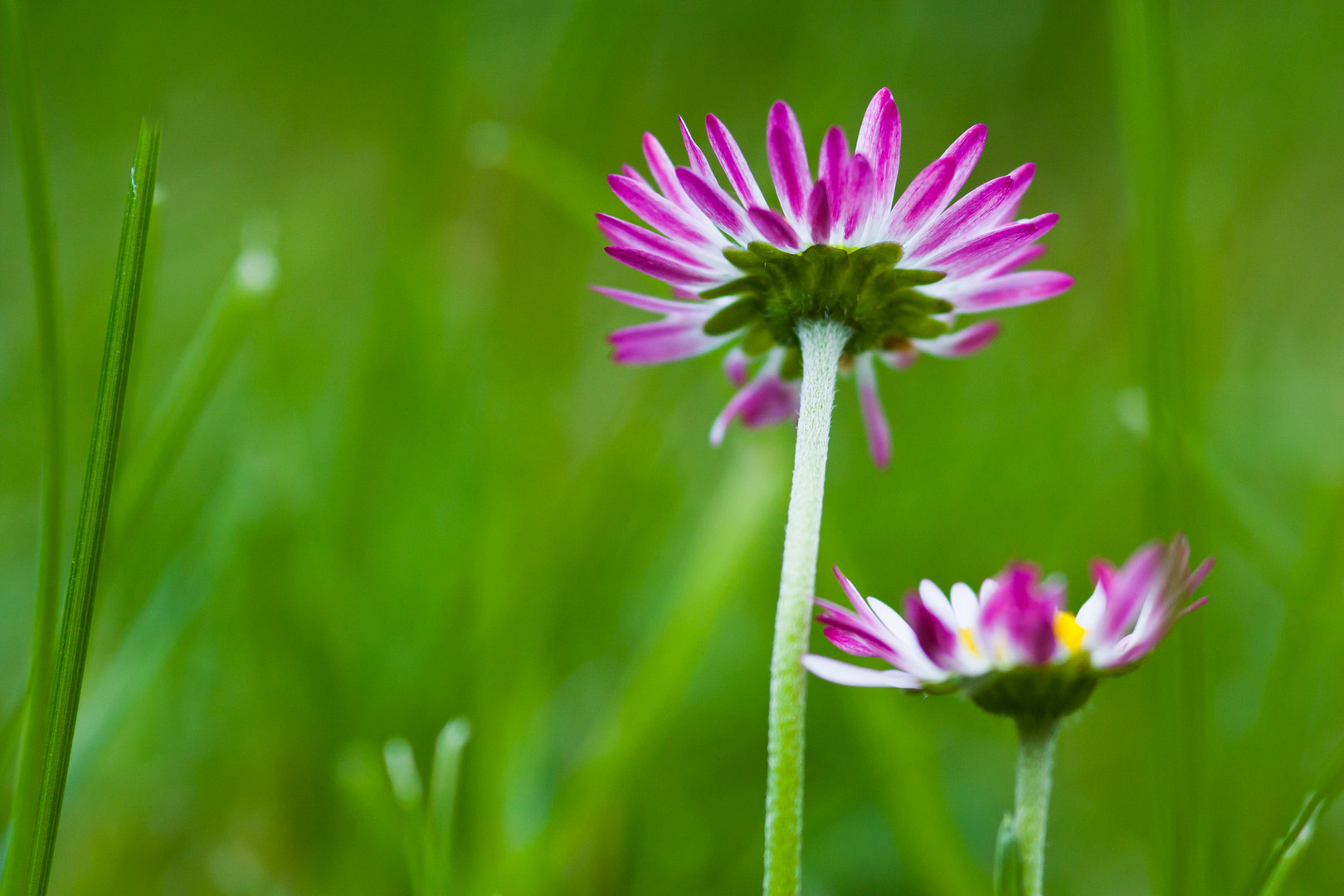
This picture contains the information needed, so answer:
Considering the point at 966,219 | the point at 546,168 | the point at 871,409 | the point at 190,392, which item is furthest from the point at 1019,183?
the point at 546,168

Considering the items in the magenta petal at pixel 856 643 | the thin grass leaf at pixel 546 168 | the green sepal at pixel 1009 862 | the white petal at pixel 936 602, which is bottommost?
the green sepal at pixel 1009 862

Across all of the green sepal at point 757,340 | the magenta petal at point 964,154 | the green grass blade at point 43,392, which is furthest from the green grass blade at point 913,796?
the green grass blade at point 43,392

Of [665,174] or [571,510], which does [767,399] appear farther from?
[571,510]

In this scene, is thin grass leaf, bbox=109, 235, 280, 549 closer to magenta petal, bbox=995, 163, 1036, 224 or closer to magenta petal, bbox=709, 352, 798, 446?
magenta petal, bbox=709, 352, 798, 446

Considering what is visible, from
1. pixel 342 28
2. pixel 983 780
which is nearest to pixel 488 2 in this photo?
pixel 342 28

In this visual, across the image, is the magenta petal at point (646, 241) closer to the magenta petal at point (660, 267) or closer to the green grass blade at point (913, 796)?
the magenta petal at point (660, 267)

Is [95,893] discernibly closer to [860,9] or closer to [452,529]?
[452,529]
